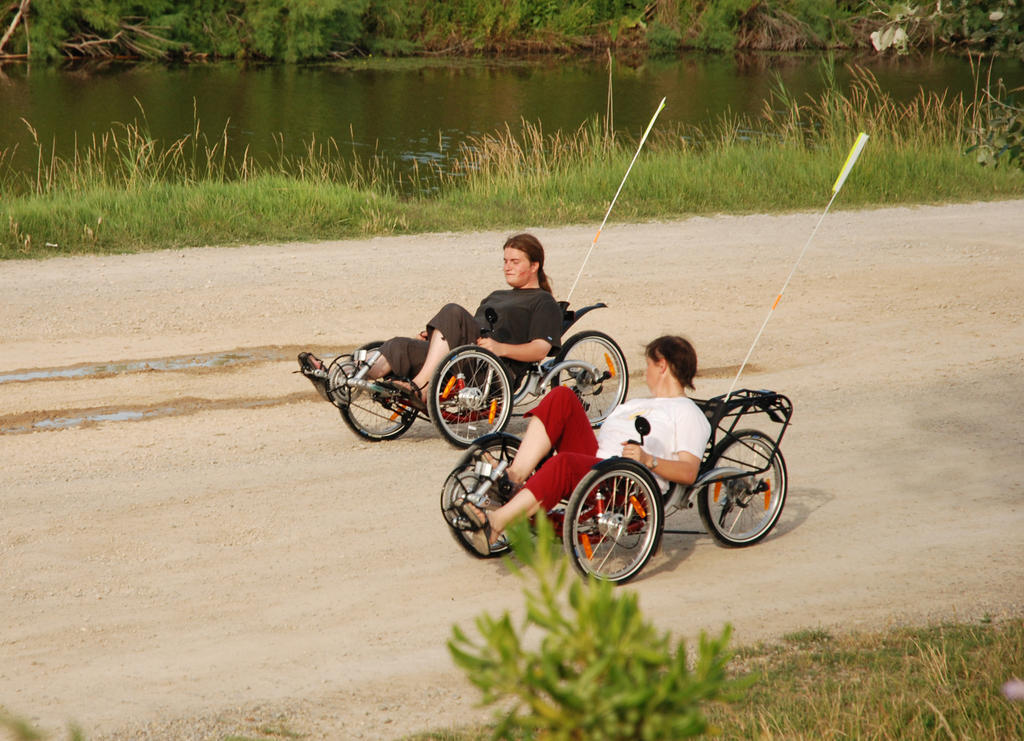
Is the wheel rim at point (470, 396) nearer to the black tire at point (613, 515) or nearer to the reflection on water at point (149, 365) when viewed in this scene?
the black tire at point (613, 515)

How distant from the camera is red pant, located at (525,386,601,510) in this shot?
16.4ft

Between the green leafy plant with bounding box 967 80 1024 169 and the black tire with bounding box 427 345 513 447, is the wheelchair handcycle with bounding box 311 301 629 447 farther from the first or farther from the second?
the green leafy plant with bounding box 967 80 1024 169

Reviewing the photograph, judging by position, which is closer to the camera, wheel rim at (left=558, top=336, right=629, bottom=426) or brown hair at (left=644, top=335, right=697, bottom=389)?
brown hair at (left=644, top=335, right=697, bottom=389)

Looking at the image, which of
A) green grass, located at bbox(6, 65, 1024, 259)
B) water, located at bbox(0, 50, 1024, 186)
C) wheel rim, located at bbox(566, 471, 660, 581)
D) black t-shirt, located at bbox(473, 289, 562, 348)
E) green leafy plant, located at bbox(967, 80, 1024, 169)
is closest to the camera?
green leafy plant, located at bbox(967, 80, 1024, 169)

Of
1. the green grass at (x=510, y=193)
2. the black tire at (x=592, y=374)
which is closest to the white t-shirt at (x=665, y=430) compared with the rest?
the black tire at (x=592, y=374)

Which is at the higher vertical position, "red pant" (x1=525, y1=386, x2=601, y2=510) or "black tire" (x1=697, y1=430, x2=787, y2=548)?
"red pant" (x1=525, y1=386, x2=601, y2=510)

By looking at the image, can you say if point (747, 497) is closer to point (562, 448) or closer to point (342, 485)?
point (562, 448)

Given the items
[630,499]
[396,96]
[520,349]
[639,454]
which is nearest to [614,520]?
[630,499]

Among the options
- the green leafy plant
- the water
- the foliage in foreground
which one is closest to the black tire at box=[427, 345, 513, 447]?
the green leafy plant

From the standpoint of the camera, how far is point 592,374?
7223mm

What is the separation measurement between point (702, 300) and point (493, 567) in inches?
232

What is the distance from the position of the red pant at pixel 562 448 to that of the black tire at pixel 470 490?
0.19 metres

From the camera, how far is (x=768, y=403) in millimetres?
5559

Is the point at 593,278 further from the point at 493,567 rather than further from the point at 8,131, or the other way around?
the point at 8,131
